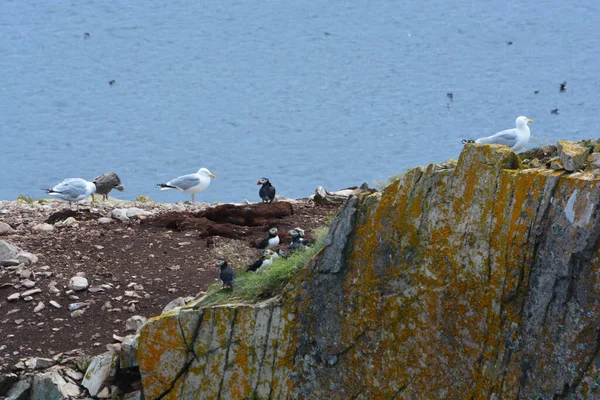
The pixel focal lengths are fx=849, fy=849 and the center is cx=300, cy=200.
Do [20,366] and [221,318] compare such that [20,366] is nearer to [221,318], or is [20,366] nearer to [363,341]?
[221,318]

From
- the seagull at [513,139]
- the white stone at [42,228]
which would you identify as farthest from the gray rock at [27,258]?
the seagull at [513,139]

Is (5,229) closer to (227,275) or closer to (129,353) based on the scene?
(129,353)

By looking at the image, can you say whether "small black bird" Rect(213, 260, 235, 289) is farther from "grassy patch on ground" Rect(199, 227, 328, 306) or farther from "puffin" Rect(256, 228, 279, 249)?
"puffin" Rect(256, 228, 279, 249)

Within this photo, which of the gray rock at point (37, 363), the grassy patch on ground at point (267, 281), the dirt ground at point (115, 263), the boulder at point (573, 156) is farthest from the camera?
A: the dirt ground at point (115, 263)

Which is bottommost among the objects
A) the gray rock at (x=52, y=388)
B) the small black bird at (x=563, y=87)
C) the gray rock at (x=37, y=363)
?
the gray rock at (x=52, y=388)

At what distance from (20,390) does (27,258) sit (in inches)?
97.7

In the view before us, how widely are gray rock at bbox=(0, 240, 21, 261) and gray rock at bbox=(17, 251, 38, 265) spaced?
0.27ft

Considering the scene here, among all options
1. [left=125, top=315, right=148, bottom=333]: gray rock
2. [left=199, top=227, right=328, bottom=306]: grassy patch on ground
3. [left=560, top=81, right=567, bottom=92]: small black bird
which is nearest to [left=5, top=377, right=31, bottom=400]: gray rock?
[left=125, top=315, right=148, bottom=333]: gray rock

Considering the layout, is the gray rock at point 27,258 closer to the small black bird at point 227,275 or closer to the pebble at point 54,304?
the pebble at point 54,304

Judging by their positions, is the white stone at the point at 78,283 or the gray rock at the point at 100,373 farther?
the white stone at the point at 78,283

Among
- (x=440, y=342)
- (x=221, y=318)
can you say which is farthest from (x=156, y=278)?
(x=440, y=342)

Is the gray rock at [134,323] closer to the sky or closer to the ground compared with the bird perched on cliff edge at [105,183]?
closer to the ground

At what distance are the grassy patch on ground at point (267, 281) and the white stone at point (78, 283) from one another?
2508 mm

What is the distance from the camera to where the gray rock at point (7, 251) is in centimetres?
1132
